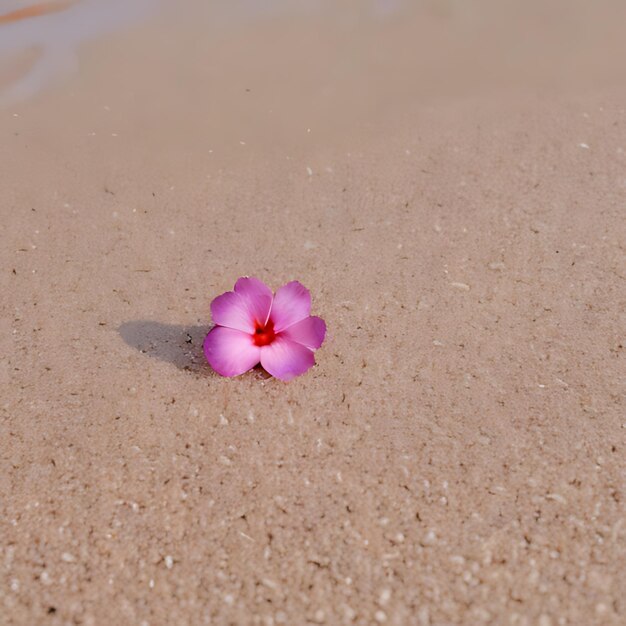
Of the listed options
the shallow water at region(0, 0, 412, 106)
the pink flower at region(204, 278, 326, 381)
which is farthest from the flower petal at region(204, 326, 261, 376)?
the shallow water at region(0, 0, 412, 106)

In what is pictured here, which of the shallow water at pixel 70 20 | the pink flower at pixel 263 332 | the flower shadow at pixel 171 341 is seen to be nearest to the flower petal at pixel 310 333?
the pink flower at pixel 263 332

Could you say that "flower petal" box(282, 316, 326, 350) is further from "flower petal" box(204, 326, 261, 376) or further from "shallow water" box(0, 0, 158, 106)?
"shallow water" box(0, 0, 158, 106)

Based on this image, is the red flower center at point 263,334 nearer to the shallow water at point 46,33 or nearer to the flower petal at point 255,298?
the flower petal at point 255,298

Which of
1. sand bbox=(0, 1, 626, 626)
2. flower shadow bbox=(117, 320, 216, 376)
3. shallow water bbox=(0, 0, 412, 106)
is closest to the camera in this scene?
sand bbox=(0, 1, 626, 626)

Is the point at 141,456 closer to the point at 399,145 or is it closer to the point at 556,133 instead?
Answer: the point at 399,145

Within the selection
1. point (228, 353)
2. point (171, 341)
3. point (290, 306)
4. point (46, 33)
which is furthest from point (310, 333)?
point (46, 33)

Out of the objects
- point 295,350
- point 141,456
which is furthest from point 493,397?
point 141,456
